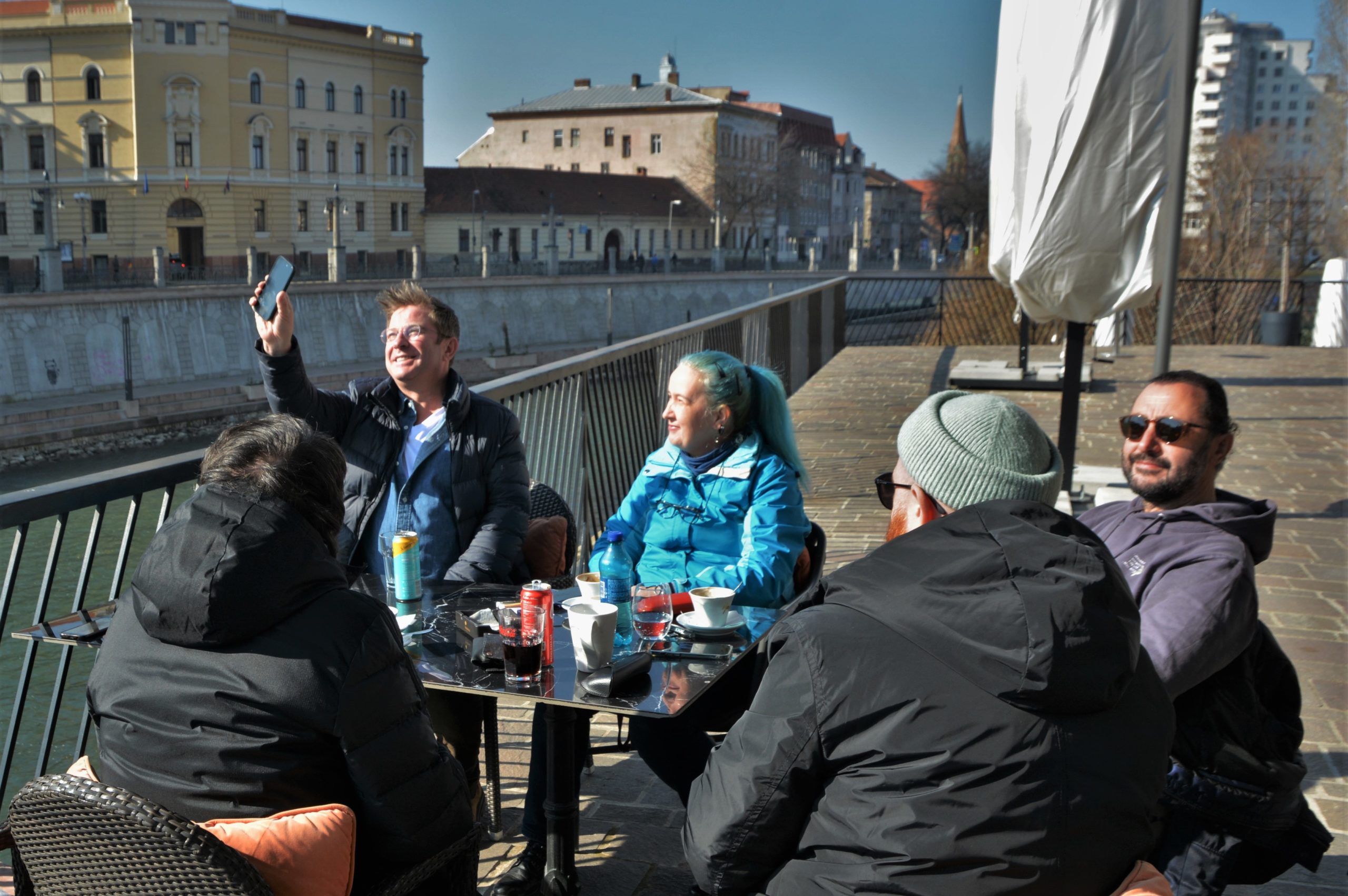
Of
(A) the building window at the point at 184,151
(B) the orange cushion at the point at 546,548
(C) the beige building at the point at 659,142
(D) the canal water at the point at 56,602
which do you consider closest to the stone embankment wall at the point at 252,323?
(D) the canal water at the point at 56,602

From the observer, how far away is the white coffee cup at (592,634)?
269 centimetres

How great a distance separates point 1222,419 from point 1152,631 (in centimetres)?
80

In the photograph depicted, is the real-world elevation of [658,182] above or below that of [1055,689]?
above

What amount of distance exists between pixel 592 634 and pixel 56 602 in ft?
70.0

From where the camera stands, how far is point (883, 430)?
1077 cm

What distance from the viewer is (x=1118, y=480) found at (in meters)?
7.34

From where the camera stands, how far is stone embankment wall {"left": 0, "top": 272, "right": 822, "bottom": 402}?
136ft

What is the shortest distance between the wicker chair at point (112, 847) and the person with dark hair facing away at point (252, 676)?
7.2 inches

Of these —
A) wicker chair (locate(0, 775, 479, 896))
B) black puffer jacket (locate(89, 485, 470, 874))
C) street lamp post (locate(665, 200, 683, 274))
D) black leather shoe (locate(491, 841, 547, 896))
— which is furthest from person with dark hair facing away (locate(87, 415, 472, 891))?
street lamp post (locate(665, 200, 683, 274))

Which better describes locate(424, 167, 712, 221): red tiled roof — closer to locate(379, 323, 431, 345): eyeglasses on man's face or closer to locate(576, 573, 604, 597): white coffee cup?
locate(379, 323, 431, 345): eyeglasses on man's face

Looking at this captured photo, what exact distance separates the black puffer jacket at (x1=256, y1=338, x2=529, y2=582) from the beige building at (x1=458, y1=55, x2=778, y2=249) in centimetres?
9377

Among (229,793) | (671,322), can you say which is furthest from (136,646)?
(671,322)

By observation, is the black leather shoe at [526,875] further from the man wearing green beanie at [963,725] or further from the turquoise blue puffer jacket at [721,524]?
the man wearing green beanie at [963,725]

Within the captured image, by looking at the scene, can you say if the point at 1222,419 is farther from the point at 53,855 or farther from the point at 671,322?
the point at 671,322
